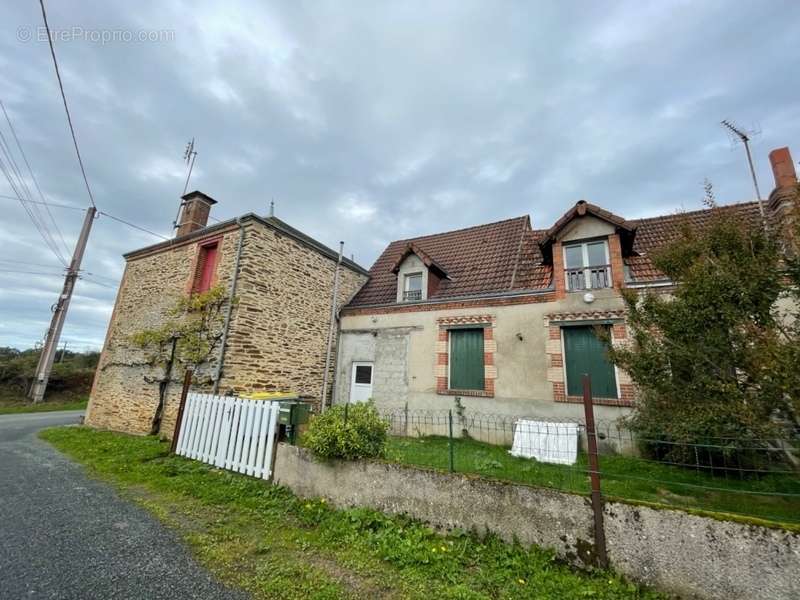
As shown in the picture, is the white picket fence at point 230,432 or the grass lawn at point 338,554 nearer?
the grass lawn at point 338,554

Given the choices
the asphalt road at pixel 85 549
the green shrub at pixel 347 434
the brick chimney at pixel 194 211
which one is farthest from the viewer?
the brick chimney at pixel 194 211

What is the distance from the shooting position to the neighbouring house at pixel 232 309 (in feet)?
30.7

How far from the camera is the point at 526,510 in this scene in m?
3.56

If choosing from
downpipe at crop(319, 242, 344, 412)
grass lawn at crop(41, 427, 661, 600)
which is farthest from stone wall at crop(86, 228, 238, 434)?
grass lawn at crop(41, 427, 661, 600)

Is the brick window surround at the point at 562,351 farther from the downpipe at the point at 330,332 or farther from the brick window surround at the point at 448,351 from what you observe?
the downpipe at the point at 330,332

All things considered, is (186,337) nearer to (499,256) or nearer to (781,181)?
(499,256)

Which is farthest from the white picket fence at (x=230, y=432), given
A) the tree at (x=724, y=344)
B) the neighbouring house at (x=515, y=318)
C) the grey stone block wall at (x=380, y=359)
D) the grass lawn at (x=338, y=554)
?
the tree at (x=724, y=344)

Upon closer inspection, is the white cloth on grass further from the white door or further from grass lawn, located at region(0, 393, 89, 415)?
grass lawn, located at region(0, 393, 89, 415)

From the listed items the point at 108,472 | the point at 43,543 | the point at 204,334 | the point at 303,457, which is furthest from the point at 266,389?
the point at 43,543

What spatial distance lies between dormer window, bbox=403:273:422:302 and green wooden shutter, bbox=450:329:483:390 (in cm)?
216

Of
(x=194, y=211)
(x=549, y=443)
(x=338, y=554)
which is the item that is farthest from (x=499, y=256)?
(x=194, y=211)

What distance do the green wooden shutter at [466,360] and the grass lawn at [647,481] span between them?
2.02 meters

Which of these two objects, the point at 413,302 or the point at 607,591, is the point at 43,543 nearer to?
the point at 607,591

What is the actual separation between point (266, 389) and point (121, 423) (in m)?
5.40
